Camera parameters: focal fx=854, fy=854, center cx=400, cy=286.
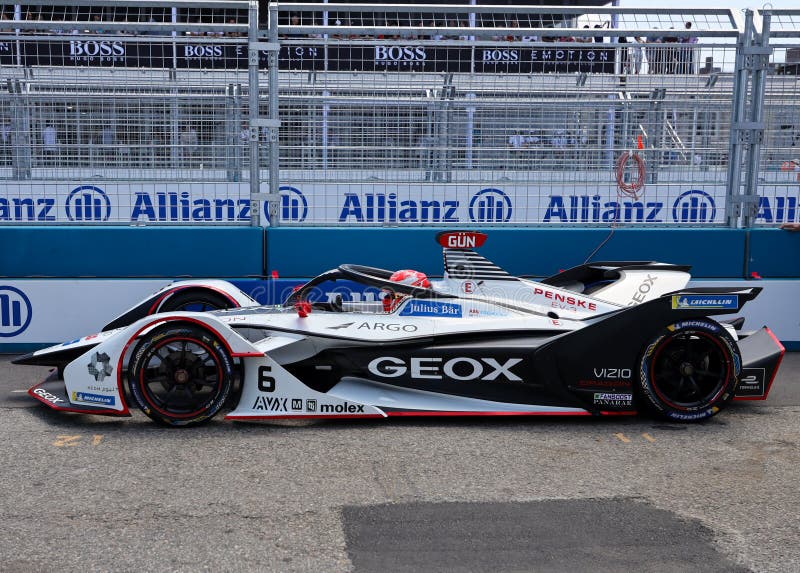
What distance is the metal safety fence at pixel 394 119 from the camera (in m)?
7.58

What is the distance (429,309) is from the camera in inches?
224

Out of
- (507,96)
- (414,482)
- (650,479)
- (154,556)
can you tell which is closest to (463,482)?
(414,482)

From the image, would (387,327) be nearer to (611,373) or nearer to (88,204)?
(611,373)

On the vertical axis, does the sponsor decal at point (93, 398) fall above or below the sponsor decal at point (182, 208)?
below

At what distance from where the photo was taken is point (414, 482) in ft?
14.4

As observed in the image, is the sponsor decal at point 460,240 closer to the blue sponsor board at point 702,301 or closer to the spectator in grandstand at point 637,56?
the blue sponsor board at point 702,301

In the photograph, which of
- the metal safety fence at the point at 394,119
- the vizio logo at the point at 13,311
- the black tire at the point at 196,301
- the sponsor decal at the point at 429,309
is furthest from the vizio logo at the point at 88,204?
the sponsor decal at the point at 429,309

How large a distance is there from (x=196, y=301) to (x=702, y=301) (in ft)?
12.4

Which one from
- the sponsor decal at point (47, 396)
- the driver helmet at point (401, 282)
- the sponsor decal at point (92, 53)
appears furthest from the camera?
the sponsor decal at point (92, 53)

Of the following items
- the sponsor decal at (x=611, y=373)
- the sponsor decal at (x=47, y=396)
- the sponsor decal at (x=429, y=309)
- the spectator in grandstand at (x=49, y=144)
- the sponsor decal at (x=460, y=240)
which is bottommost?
the sponsor decal at (x=47, y=396)

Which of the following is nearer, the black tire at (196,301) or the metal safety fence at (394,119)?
the black tire at (196,301)

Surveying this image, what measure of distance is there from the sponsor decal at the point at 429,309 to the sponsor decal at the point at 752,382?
6.39 ft

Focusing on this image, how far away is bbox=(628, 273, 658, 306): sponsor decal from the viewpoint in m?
6.09

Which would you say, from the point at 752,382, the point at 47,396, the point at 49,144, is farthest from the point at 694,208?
the point at 49,144
